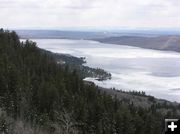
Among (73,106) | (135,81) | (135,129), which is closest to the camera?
(73,106)

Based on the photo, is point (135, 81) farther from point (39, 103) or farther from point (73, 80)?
point (39, 103)

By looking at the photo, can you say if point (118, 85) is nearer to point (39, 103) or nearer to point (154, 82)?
point (154, 82)

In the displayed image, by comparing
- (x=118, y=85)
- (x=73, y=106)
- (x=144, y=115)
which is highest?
(x=73, y=106)

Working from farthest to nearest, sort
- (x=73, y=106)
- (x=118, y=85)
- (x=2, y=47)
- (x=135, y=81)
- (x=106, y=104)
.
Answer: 1. (x=135, y=81)
2. (x=118, y=85)
3. (x=2, y=47)
4. (x=106, y=104)
5. (x=73, y=106)

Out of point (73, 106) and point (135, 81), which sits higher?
point (73, 106)

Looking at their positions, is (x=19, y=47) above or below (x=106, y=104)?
above

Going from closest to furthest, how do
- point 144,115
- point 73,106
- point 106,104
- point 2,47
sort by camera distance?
point 73,106 → point 106,104 → point 144,115 → point 2,47

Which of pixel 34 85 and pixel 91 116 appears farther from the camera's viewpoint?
pixel 34 85

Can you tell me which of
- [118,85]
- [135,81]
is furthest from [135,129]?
[135,81]

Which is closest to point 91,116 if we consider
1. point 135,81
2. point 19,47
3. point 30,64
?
point 30,64
